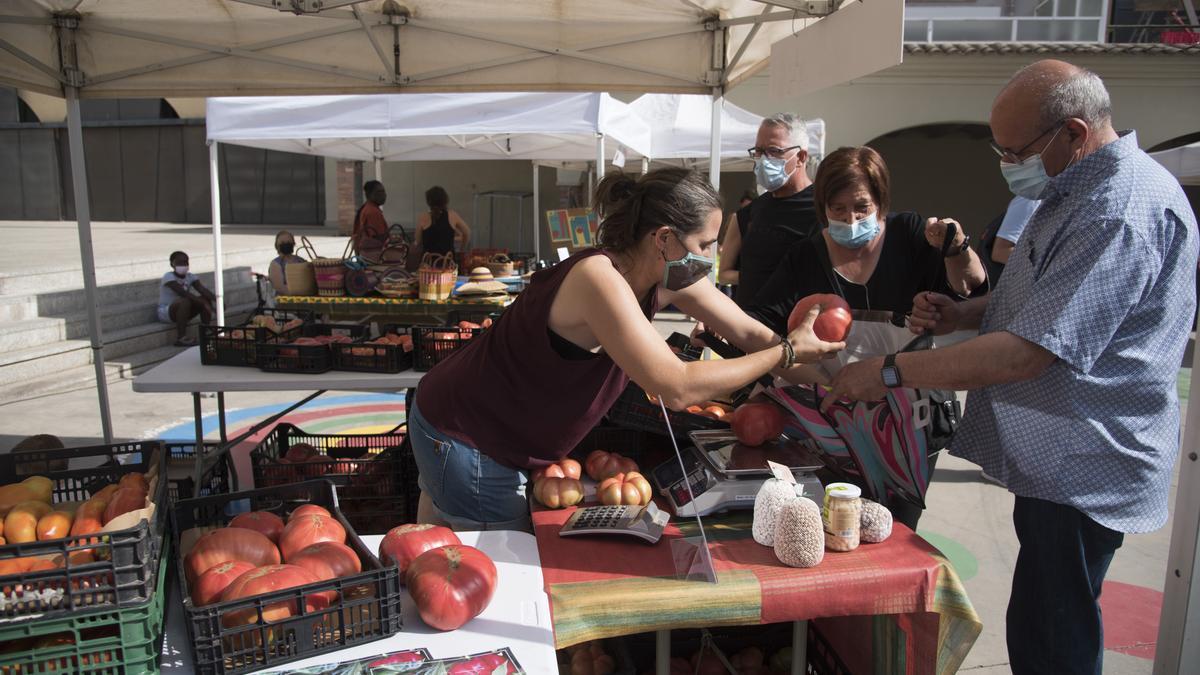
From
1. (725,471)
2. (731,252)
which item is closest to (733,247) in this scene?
(731,252)

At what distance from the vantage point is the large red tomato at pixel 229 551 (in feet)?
5.55

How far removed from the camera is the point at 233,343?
13.3ft

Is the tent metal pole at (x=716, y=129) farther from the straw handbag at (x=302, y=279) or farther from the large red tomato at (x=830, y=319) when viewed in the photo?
the straw handbag at (x=302, y=279)

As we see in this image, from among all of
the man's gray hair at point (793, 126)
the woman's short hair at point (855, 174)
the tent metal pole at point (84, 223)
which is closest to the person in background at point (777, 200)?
the man's gray hair at point (793, 126)

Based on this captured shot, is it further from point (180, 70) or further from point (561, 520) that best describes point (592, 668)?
point (180, 70)

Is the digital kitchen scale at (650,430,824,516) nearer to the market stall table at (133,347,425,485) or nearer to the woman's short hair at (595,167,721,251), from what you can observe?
the woman's short hair at (595,167,721,251)

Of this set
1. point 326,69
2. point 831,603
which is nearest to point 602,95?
point 326,69

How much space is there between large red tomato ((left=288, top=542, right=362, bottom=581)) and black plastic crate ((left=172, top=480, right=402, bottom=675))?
0.14ft

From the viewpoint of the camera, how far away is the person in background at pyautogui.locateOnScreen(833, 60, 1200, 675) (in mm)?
1878

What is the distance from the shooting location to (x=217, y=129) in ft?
25.9

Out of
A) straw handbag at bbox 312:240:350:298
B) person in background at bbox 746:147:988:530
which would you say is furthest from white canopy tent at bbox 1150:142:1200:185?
straw handbag at bbox 312:240:350:298

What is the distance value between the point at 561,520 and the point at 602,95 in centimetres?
574

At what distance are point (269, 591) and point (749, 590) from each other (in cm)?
110

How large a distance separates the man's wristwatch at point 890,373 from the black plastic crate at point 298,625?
1366mm
